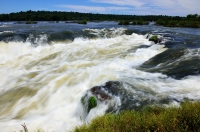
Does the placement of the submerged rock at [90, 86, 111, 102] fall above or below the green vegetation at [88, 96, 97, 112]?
above

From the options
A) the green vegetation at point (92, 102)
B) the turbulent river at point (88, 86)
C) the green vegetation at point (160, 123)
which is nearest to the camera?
the green vegetation at point (160, 123)

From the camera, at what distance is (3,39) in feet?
65.2

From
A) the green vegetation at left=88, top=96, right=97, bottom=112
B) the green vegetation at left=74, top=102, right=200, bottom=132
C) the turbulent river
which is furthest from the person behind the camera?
the turbulent river

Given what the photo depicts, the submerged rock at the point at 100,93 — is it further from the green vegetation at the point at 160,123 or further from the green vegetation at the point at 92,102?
the green vegetation at the point at 160,123

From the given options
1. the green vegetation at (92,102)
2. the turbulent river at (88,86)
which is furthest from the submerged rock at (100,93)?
the green vegetation at (92,102)

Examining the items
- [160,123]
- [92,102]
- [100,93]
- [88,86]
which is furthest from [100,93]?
[160,123]

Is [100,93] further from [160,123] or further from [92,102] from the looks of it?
[160,123]

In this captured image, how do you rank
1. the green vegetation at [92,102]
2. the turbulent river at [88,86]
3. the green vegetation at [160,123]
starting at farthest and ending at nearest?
the turbulent river at [88,86], the green vegetation at [92,102], the green vegetation at [160,123]

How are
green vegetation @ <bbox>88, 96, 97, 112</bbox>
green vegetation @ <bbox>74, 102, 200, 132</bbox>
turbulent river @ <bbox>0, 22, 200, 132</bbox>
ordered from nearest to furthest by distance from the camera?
green vegetation @ <bbox>74, 102, 200, 132</bbox>, green vegetation @ <bbox>88, 96, 97, 112</bbox>, turbulent river @ <bbox>0, 22, 200, 132</bbox>

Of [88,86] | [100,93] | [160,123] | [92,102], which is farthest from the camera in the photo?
[88,86]

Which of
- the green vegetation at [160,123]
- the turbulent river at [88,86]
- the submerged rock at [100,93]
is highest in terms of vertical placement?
the green vegetation at [160,123]

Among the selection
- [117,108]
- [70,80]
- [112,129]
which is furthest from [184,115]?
[70,80]

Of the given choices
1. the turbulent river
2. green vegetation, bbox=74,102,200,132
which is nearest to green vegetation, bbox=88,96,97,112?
the turbulent river

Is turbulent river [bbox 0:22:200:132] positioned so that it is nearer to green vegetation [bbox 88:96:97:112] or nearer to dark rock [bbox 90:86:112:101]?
dark rock [bbox 90:86:112:101]
